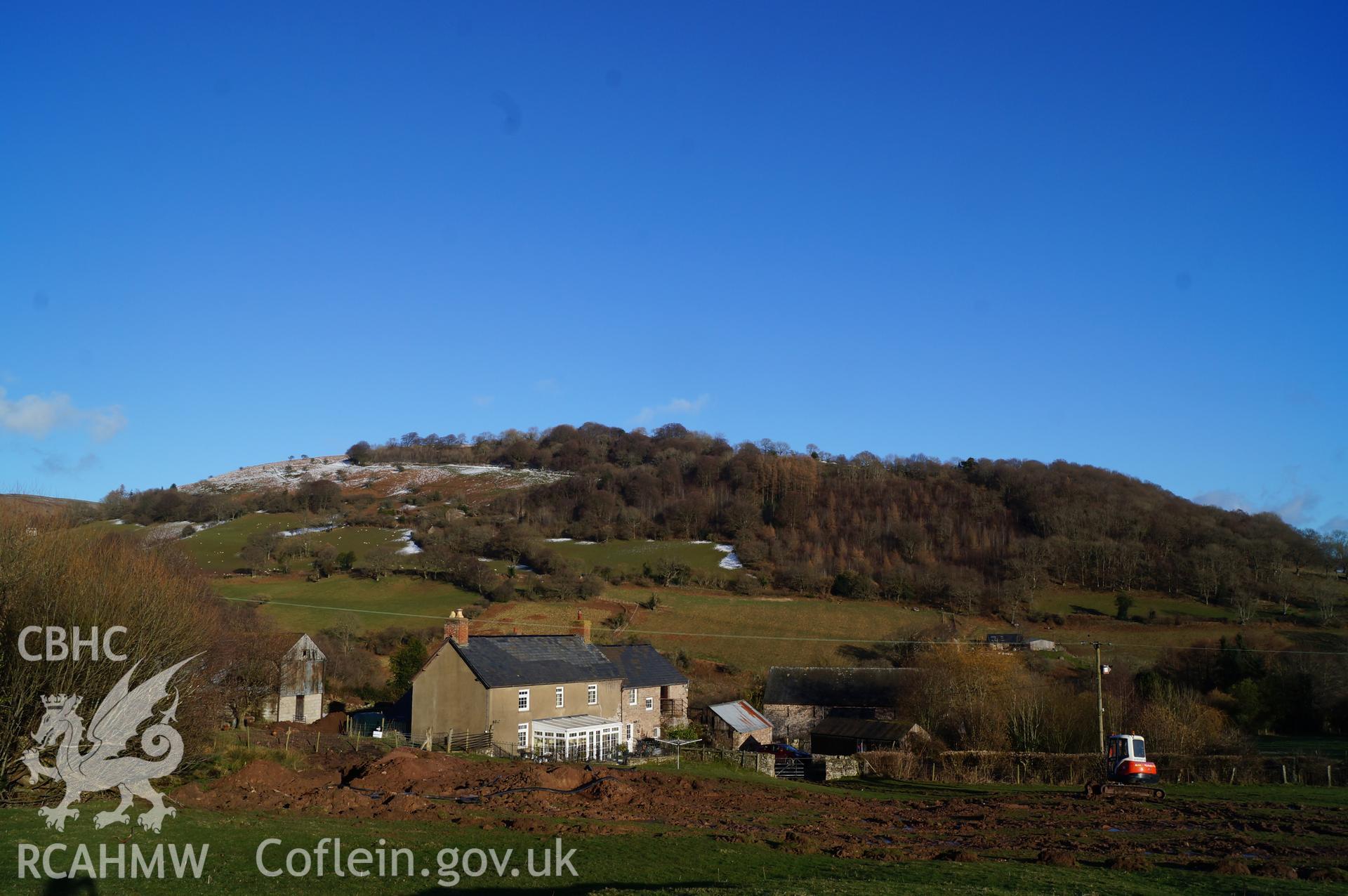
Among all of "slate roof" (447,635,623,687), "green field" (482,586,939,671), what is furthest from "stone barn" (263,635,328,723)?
"green field" (482,586,939,671)

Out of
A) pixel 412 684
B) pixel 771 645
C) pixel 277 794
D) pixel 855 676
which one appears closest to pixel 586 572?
pixel 771 645

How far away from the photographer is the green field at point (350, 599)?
70.8 meters

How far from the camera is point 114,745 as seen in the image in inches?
839

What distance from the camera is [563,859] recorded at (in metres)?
15.9

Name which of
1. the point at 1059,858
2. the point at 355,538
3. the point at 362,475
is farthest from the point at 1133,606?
the point at 362,475

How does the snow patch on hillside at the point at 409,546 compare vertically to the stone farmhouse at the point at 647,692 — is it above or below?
above

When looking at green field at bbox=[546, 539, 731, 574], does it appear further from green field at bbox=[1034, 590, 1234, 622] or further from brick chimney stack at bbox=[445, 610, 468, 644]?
brick chimney stack at bbox=[445, 610, 468, 644]

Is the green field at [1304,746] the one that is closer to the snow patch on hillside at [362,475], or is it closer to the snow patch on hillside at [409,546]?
the snow patch on hillside at [409,546]

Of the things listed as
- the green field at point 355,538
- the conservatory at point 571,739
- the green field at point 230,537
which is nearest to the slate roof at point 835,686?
the conservatory at point 571,739

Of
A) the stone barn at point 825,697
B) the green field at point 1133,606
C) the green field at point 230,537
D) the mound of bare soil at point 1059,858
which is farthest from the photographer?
the green field at point 230,537

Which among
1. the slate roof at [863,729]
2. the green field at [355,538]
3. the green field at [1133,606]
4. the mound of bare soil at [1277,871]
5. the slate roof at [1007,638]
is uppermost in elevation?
the green field at [355,538]

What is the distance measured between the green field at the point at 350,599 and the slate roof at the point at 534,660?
91.6 ft

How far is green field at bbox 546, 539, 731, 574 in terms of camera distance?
98.2 metres

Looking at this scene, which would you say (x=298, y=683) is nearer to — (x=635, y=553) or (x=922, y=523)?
(x=635, y=553)
